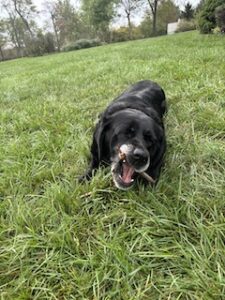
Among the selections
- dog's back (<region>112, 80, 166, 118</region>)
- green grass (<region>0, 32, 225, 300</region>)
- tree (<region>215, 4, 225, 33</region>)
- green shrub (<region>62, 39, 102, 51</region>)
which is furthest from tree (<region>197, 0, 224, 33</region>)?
green shrub (<region>62, 39, 102, 51</region>)

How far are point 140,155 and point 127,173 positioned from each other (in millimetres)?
200

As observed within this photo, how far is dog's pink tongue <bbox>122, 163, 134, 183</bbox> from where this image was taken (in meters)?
1.99

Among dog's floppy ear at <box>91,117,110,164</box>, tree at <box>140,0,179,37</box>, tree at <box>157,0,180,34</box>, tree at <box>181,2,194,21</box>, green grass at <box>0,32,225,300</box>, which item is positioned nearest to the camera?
green grass at <box>0,32,225,300</box>

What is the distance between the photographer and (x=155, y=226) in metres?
1.65

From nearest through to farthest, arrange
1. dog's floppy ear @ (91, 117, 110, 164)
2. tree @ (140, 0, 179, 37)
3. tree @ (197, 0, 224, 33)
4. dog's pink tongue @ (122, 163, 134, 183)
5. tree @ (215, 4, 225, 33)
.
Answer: dog's pink tongue @ (122, 163, 134, 183) < dog's floppy ear @ (91, 117, 110, 164) < tree @ (215, 4, 225, 33) < tree @ (197, 0, 224, 33) < tree @ (140, 0, 179, 37)

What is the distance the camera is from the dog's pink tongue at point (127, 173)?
6.54ft

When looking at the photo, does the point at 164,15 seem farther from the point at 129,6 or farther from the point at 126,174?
the point at 126,174

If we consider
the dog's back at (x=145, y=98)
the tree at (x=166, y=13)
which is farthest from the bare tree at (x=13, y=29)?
the dog's back at (x=145, y=98)

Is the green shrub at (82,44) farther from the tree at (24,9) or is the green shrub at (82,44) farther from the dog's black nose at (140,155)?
the dog's black nose at (140,155)

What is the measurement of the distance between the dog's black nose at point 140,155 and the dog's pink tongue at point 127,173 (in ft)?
0.39

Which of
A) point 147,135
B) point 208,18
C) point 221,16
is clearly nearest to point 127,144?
point 147,135

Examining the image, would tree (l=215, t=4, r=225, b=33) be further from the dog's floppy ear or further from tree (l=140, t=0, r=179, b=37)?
tree (l=140, t=0, r=179, b=37)

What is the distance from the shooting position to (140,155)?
1881 mm

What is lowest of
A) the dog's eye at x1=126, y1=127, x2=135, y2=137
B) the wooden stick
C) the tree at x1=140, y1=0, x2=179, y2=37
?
the tree at x1=140, y1=0, x2=179, y2=37
